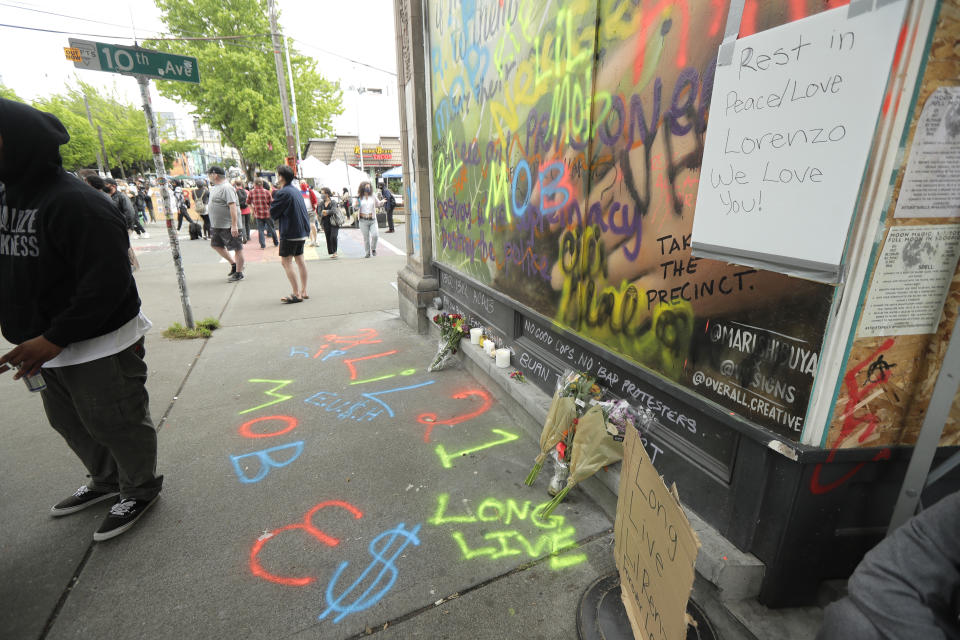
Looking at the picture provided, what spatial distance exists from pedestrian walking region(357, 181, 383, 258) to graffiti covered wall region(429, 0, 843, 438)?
22.5 ft

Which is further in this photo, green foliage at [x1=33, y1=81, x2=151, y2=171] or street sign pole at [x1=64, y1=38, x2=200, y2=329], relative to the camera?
green foliage at [x1=33, y1=81, x2=151, y2=171]

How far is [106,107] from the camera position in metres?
41.8

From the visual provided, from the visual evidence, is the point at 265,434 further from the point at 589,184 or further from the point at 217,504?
the point at 589,184

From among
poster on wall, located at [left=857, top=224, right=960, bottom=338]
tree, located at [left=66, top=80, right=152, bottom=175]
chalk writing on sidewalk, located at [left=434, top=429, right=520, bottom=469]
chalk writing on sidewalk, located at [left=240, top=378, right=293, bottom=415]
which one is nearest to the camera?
poster on wall, located at [left=857, top=224, right=960, bottom=338]

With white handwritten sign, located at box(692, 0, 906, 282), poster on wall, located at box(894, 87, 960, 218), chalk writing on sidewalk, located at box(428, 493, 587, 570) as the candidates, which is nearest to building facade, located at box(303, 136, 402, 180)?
chalk writing on sidewalk, located at box(428, 493, 587, 570)

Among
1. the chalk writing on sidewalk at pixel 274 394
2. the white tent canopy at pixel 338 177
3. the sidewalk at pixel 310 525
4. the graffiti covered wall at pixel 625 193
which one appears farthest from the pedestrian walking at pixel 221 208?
the white tent canopy at pixel 338 177

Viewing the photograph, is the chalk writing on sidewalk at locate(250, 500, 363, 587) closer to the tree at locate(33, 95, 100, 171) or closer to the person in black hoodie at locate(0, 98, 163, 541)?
the person in black hoodie at locate(0, 98, 163, 541)

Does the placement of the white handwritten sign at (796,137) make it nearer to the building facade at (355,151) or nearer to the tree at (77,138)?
the building facade at (355,151)

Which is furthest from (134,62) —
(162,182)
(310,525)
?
(310,525)

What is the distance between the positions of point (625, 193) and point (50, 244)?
282 centimetres

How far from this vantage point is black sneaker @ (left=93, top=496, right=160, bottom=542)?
2.36 meters

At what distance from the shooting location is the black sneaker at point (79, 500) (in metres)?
2.56

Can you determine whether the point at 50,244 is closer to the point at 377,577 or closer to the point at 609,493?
the point at 377,577

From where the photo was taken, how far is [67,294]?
2.20m
